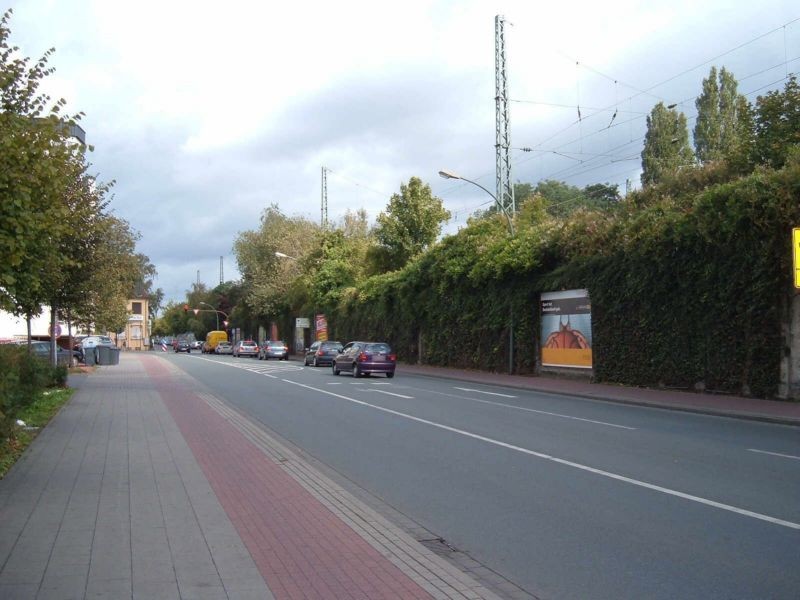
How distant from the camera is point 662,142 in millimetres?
49281

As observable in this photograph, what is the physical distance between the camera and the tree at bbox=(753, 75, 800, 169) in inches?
957

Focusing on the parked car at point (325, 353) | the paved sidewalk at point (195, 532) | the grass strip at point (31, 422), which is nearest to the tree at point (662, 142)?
the parked car at point (325, 353)

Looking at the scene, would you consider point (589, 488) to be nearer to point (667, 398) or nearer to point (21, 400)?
point (21, 400)

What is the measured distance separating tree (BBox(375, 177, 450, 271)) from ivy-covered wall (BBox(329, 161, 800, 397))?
8737 millimetres

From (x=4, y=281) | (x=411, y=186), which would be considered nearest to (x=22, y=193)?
(x=4, y=281)

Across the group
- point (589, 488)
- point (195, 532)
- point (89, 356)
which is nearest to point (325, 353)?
point (89, 356)

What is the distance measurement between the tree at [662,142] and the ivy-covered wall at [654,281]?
1849 centimetres

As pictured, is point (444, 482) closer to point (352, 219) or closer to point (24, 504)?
A: point (24, 504)

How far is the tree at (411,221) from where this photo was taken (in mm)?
47469

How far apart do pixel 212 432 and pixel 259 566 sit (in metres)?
8.04

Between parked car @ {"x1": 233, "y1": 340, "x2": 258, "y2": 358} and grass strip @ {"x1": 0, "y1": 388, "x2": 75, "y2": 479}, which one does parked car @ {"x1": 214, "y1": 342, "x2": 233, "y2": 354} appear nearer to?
parked car @ {"x1": 233, "y1": 340, "x2": 258, "y2": 358}

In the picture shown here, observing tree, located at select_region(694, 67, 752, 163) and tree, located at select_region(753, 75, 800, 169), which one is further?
tree, located at select_region(694, 67, 752, 163)

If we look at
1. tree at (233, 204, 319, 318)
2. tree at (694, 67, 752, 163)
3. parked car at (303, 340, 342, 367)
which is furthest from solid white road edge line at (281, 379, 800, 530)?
tree at (233, 204, 319, 318)

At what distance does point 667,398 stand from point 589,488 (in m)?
12.7
